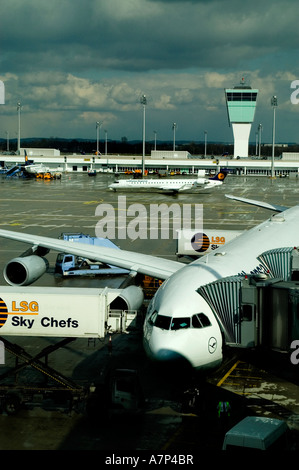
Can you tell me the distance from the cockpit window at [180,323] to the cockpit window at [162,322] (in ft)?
0.56

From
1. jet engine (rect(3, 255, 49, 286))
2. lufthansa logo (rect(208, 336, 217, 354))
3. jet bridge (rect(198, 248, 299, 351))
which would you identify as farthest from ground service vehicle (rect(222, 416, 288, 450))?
jet engine (rect(3, 255, 49, 286))

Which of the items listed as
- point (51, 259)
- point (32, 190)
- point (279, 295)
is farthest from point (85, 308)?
point (32, 190)

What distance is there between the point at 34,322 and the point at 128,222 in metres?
49.9

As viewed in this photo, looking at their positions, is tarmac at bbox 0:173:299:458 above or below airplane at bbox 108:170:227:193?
below

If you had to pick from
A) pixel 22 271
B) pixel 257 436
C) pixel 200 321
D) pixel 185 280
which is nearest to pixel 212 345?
pixel 200 321

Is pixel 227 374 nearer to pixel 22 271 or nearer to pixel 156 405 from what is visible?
pixel 156 405

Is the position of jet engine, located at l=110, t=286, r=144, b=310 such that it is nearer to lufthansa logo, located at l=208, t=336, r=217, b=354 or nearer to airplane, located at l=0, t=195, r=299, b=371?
airplane, located at l=0, t=195, r=299, b=371

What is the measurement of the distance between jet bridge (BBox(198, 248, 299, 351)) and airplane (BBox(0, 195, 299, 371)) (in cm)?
44

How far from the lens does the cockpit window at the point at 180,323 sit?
20.0 metres

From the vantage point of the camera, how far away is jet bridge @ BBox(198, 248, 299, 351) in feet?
67.1

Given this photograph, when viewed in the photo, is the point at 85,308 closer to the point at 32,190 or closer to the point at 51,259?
the point at 51,259

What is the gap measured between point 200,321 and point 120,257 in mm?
11479

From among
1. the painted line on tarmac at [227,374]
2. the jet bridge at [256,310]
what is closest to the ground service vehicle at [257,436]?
the jet bridge at [256,310]
